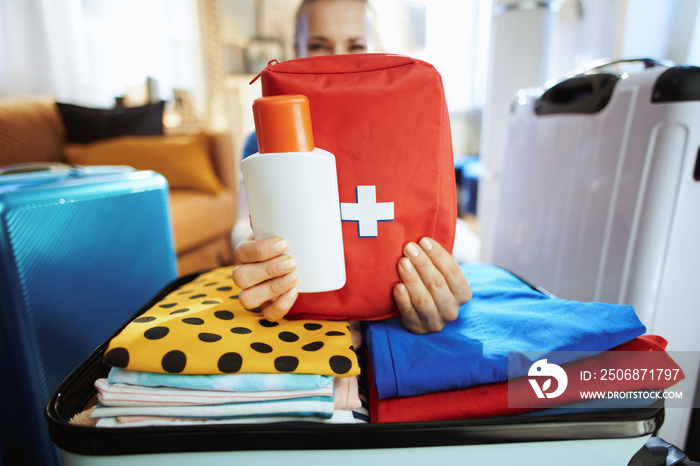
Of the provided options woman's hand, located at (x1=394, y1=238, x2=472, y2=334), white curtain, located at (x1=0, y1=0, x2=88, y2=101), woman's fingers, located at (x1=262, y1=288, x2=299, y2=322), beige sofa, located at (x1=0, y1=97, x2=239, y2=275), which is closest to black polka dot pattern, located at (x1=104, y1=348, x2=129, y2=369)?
woman's fingers, located at (x1=262, y1=288, x2=299, y2=322)

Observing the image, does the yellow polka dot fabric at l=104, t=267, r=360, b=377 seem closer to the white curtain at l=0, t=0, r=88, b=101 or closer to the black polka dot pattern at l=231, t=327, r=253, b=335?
the black polka dot pattern at l=231, t=327, r=253, b=335

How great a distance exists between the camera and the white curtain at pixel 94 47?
1703mm

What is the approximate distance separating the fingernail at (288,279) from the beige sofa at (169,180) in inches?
41.3

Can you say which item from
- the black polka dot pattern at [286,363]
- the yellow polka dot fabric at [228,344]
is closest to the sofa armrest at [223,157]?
the yellow polka dot fabric at [228,344]

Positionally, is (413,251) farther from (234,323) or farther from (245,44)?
(245,44)

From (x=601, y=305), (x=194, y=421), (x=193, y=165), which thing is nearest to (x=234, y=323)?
(x=194, y=421)

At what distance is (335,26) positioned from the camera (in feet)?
2.09

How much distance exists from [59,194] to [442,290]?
498mm

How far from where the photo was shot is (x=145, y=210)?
660mm

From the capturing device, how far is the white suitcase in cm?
46

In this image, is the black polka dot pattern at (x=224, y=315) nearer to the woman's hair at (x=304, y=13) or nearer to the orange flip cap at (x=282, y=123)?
the orange flip cap at (x=282, y=123)

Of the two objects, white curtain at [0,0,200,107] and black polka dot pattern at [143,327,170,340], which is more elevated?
white curtain at [0,0,200,107]

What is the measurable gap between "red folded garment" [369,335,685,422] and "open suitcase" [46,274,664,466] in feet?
0.05

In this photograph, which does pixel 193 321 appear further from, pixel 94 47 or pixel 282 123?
pixel 94 47
